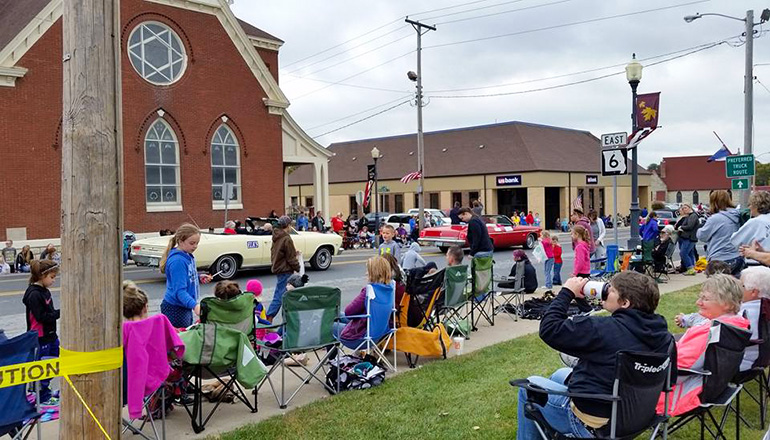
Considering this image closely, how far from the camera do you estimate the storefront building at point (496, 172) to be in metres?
46.4

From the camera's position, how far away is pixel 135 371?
4.57 meters

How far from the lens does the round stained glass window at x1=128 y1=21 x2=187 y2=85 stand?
25812 millimetres

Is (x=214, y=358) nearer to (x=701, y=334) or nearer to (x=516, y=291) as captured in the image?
(x=701, y=334)

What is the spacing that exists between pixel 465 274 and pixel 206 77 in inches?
900

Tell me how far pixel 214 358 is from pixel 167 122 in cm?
2369

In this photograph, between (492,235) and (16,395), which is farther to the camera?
(492,235)

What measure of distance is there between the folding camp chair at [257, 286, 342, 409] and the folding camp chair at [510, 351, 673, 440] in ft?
8.57

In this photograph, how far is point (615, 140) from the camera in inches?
498

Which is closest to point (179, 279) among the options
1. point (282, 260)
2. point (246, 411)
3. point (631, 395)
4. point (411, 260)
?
point (246, 411)

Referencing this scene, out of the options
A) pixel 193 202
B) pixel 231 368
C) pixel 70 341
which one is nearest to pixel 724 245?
pixel 231 368

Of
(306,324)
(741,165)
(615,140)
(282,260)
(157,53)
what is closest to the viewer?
(306,324)

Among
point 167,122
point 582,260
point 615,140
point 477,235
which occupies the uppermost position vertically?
point 167,122

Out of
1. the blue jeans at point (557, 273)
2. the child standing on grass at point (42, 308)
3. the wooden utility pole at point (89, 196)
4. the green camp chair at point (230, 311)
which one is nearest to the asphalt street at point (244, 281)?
the blue jeans at point (557, 273)

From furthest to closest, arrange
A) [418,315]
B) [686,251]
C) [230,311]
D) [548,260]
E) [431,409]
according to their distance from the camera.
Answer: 1. [686,251]
2. [548,260]
3. [418,315]
4. [230,311]
5. [431,409]
